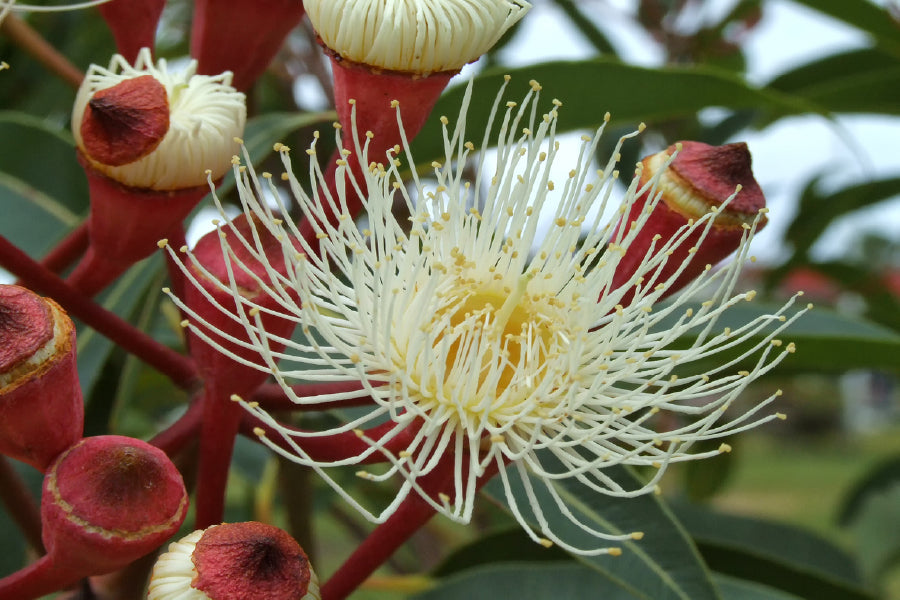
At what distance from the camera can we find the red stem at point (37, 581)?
68 centimetres

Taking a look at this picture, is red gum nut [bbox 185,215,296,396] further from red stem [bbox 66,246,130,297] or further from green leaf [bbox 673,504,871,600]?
green leaf [bbox 673,504,871,600]

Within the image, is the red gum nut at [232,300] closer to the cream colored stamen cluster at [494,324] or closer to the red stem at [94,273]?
the cream colored stamen cluster at [494,324]

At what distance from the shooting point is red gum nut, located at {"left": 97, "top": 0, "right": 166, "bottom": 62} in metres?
0.90

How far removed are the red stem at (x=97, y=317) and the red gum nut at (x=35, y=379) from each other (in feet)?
0.40

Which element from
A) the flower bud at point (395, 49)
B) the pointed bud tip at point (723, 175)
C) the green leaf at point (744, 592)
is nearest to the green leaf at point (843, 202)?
the green leaf at point (744, 592)

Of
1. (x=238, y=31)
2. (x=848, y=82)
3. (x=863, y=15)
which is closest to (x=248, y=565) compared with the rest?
(x=238, y=31)

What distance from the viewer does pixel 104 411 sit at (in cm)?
123

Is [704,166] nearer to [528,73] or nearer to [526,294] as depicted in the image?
[526,294]

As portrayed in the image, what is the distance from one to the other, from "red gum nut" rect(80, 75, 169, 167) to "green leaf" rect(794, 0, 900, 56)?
1.02 metres

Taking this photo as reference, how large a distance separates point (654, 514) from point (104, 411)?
2.20ft

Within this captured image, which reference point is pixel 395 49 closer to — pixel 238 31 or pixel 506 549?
pixel 238 31

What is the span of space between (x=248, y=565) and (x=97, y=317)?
0.29m

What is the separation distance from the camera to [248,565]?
630mm

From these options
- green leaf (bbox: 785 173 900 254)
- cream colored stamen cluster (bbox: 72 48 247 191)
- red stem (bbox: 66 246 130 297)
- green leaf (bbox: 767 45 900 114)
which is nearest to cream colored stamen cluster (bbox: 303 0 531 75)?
cream colored stamen cluster (bbox: 72 48 247 191)
